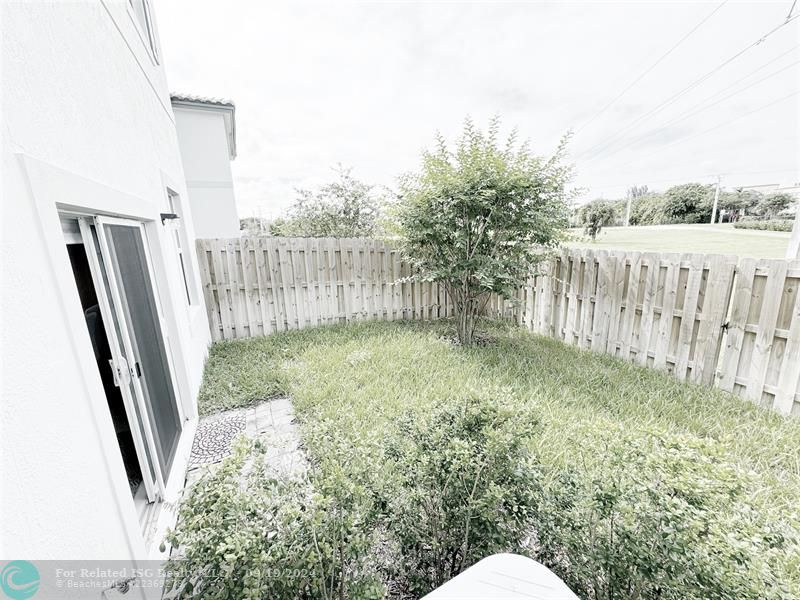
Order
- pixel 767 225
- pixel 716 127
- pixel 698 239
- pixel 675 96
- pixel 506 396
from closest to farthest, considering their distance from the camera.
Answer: pixel 506 396 → pixel 767 225 → pixel 675 96 → pixel 698 239 → pixel 716 127

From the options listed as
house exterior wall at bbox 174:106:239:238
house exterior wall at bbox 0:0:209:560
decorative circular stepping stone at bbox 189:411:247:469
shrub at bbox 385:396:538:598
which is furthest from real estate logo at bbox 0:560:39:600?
house exterior wall at bbox 174:106:239:238

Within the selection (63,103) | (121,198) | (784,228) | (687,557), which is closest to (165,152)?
(121,198)

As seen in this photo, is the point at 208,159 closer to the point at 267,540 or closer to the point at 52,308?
the point at 52,308

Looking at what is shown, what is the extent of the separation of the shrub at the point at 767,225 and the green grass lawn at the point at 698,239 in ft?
0.55

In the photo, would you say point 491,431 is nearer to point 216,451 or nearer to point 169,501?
point 169,501

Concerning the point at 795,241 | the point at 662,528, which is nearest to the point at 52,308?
the point at 662,528

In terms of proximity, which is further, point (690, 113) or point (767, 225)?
point (690, 113)

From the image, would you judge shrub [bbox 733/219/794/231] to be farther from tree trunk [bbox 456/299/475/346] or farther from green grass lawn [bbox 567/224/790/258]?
tree trunk [bbox 456/299/475/346]

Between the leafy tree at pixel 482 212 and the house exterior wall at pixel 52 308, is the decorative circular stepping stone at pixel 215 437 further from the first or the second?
the leafy tree at pixel 482 212

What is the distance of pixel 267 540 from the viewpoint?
3.93 feet

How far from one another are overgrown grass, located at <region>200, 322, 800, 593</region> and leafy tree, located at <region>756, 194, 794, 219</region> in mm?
10840

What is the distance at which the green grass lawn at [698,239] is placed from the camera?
1007 centimetres

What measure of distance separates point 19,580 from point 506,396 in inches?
78.7

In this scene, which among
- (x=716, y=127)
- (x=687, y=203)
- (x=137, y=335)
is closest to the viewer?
(x=137, y=335)
